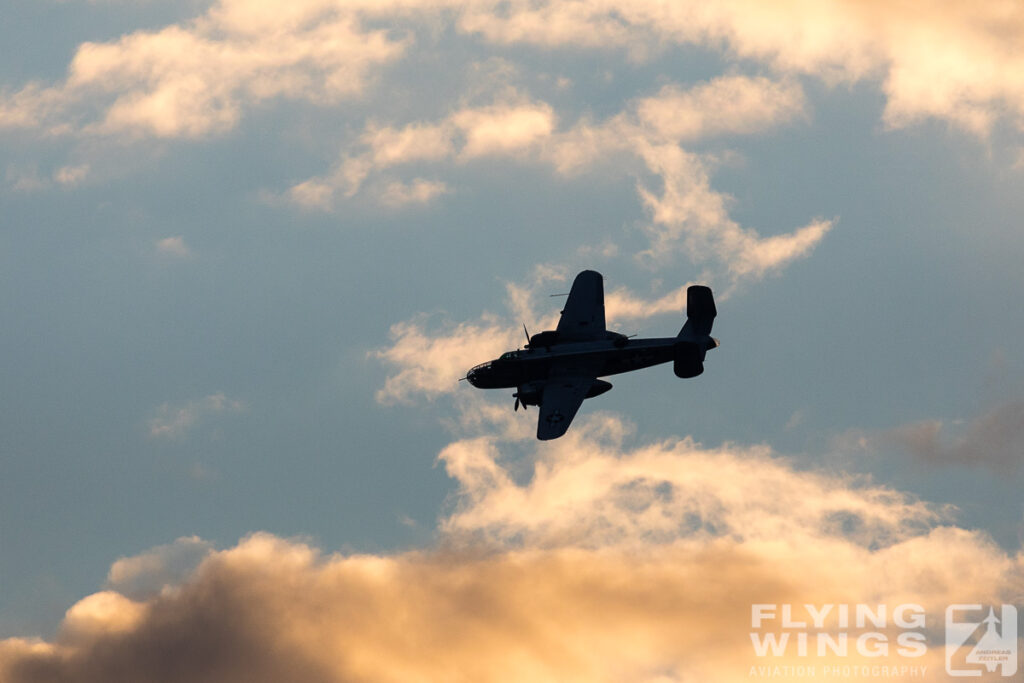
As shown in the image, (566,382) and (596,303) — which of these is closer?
(566,382)

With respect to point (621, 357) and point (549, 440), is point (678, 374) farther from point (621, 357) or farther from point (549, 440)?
point (549, 440)

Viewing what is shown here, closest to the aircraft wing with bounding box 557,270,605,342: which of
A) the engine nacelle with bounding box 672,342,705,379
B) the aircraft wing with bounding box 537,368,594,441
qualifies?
Result: the aircraft wing with bounding box 537,368,594,441

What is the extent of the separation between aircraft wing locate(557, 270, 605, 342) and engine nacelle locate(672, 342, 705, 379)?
716 cm

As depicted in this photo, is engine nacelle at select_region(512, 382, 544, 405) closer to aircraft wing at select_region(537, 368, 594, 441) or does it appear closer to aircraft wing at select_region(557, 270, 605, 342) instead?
aircraft wing at select_region(537, 368, 594, 441)

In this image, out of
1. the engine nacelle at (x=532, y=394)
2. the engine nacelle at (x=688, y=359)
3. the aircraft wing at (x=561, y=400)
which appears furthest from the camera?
the engine nacelle at (x=688, y=359)

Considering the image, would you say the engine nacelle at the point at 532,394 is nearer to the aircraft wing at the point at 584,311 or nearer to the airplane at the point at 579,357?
the airplane at the point at 579,357

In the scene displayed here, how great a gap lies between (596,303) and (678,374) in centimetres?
1022

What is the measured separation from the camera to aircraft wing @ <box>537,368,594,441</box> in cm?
10550

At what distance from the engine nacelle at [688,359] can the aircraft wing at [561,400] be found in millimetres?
8412

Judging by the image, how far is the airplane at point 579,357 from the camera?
107 meters

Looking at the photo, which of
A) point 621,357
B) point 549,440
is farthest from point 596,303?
point 549,440

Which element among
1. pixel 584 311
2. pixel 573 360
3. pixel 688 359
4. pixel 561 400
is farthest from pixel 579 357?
pixel 688 359

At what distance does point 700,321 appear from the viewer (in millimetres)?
113125

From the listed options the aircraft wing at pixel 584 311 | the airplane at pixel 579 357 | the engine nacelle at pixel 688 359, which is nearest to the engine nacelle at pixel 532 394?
the airplane at pixel 579 357
